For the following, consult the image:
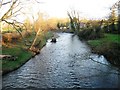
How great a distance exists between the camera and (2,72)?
22.2 meters

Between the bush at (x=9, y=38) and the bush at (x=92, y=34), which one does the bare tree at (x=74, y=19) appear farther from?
the bush at (x=9, y=38)

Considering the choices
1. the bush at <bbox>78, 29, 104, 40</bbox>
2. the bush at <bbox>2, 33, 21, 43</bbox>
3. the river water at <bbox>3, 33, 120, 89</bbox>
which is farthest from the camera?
the bush at <bbox>78, 29, 104, 40</bbox>

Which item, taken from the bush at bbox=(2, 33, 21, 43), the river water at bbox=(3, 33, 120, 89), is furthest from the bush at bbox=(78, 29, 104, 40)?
the river water at bbox=(3, 33, 120, 89)

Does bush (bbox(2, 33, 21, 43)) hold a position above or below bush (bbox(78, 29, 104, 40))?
above

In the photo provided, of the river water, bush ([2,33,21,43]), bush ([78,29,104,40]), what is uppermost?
bush ([2,33,21,43])

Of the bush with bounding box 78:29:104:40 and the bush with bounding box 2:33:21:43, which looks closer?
the bush with bounding box 2:33:21:43

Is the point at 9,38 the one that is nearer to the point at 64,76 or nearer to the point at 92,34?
the point at 64,76

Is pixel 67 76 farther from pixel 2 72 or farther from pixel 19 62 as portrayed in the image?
pixel 19 62

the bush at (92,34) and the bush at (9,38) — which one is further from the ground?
the bush at (9,38)

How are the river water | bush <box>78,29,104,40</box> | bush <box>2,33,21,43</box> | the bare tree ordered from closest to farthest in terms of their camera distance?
the river water < bush <box>2,33,21,43</box> < bush <box>78,29,104,40</box> < the bare tree

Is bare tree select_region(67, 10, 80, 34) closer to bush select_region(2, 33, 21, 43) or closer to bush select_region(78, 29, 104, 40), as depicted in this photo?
bush select_region(78, 29, 104, 40)

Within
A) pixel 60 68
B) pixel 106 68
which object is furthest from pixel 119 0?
pixel 60 68

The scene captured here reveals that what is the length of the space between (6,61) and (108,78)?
12.3 metres

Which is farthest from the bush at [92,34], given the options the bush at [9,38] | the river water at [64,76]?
the river water at [64,76]
